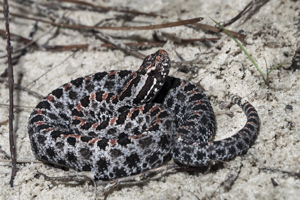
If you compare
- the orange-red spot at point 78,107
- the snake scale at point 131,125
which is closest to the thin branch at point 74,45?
the snake scale at point 131,125

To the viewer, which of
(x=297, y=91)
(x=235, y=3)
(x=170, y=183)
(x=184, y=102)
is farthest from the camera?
(x=235, y=3)

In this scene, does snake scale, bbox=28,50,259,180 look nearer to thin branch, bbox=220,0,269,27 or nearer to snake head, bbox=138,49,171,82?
snake head, bbox=138,49,171,82

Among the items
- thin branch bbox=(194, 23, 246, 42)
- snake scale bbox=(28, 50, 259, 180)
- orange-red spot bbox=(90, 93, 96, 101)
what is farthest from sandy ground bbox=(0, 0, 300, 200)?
orange-red spot bbox=(90, 93, 96, 101)

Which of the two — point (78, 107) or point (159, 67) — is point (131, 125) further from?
point (78, 107)

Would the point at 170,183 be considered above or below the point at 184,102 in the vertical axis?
below

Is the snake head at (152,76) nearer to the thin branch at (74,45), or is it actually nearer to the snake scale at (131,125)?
the snake scale at (131,125)

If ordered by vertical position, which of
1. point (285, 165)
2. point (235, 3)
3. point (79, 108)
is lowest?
point (285, 165)

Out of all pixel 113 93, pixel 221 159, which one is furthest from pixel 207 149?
pixel 113 93

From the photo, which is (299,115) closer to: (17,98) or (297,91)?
(297,91)

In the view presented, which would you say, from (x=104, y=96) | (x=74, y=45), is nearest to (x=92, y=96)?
(x=104, y=96)
